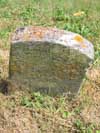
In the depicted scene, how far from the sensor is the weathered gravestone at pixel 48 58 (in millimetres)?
4359

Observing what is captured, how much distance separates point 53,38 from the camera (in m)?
4.38

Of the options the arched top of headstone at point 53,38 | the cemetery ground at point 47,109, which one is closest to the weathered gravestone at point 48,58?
the arched top of headstone at point 53,38

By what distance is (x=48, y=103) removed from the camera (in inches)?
191

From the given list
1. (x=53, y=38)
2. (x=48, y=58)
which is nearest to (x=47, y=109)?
(x=48, y=58)

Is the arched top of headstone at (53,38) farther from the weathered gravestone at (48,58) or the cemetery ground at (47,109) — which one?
the cemetery ground at (47,109)

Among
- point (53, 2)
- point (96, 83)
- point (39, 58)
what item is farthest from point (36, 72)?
point (53, 2)

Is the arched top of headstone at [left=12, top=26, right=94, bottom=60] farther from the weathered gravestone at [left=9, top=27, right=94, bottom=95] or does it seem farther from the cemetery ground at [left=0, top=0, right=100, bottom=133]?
the cemetery ground at [left=0, top=0, right=100, bottom=133]

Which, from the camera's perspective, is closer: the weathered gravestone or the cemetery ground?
the weathered gravestone

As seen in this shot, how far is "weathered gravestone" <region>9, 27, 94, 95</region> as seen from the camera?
172 inches

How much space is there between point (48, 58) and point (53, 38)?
27 cm

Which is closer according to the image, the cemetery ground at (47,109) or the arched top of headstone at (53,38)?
the arched top of headstone at (53,38)

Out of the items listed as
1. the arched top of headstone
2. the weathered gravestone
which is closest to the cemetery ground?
the weathered gravestone

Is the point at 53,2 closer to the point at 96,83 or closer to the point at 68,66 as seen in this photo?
the point at 96,83

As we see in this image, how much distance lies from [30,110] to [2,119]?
0.40 m
